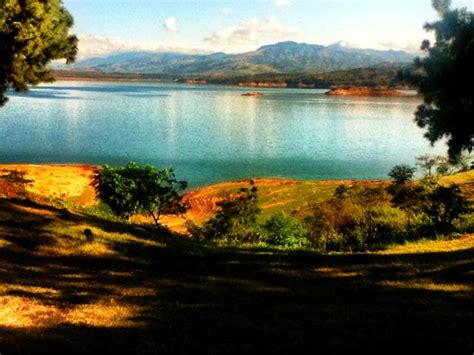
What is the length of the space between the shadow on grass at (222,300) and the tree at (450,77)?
12.9 feet

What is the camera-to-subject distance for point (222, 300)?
11.3 metres

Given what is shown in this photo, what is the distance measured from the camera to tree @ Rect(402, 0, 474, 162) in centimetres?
1432

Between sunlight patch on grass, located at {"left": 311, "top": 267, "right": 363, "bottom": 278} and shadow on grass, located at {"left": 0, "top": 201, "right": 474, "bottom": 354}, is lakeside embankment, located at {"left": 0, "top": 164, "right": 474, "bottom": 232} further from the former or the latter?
sunlight patch on grass, located at {"left": 311, "top": 267, "right": 363, "bottom": 278}

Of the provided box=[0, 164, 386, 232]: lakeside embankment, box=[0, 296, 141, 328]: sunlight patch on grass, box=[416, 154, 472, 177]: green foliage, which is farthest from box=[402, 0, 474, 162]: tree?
box=[416, 154, 472, 177]: green foliage

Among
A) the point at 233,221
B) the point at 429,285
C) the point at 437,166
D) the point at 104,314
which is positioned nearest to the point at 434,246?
the point at 429,285

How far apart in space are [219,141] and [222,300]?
10659 centimetres

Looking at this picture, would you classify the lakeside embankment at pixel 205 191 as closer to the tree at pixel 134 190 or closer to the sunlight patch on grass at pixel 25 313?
the tree at pixel 134 190

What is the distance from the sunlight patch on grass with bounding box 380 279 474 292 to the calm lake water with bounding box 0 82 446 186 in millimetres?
64325

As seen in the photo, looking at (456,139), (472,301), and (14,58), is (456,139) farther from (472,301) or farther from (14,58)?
(14,58)

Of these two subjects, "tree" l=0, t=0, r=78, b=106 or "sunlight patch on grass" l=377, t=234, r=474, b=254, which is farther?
"sunlight patch on grass" l=377, t=234, r=474, b=254

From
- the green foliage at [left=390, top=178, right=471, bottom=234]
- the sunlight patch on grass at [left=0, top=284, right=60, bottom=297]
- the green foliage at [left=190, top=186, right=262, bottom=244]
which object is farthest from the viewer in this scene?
the green foliage at [left=190, top=186, right=262, bottom=244]

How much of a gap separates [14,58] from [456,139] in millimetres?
14706

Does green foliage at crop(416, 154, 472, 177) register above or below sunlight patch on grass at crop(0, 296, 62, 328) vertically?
below

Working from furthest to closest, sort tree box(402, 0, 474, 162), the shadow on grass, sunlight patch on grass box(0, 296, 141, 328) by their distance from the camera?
1. tree box(402, 0, 474, 162)
2. sunlight patch on grass box(0, 296, 141, 328)
3. the shadow on grass
